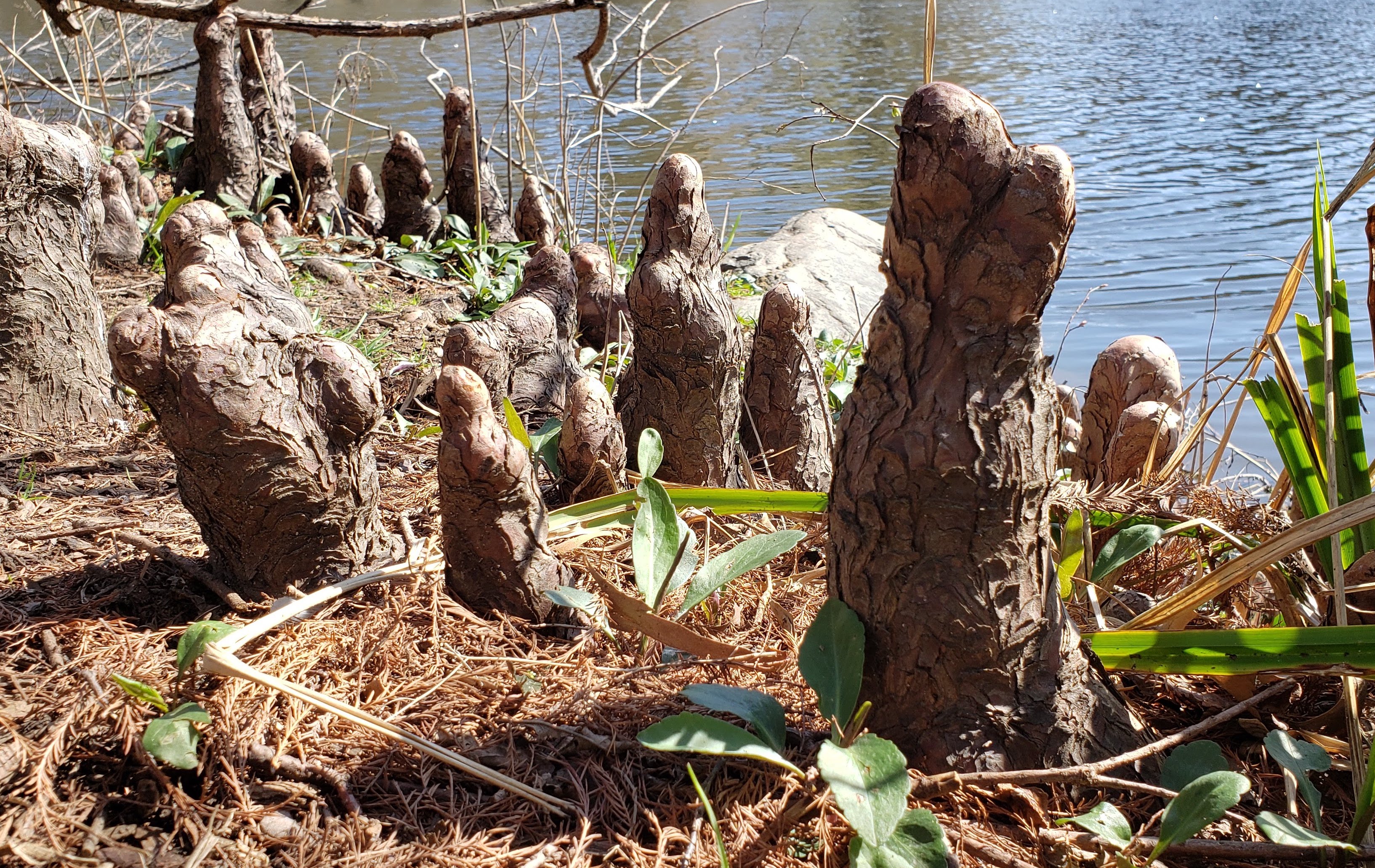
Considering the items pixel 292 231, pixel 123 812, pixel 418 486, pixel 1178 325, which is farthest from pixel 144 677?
pixel 1178 325

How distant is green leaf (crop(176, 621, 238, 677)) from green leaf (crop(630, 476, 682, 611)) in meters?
0.77

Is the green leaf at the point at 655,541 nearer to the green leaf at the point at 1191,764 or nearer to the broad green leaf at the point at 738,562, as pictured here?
the broad green leaf at the point at 738,562

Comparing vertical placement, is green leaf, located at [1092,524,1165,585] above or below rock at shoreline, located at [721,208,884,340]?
above

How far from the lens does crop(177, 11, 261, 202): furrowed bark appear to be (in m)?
6.11

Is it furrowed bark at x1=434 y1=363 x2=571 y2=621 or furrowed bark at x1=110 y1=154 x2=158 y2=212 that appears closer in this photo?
furrowed bark at x1=434 y1=363 x2=571 y2=621

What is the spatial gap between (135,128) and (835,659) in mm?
9020

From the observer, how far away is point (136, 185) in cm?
625

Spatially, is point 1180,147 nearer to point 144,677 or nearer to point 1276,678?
point 1276,678

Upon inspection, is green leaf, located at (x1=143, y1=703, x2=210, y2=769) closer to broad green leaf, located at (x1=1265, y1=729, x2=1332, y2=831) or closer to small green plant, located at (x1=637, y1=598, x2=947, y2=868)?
small green plant, located at (x1=637, y1=598, x2=947, y2=868)

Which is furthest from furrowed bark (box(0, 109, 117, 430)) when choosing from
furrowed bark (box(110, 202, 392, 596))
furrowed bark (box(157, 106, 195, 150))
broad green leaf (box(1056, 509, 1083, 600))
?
furrowed bark (box(157, 106, 195, 150))

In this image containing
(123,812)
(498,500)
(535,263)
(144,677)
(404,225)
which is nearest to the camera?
(123,812)

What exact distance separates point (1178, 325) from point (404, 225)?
5.02 m

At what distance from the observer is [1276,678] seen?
1.90 meters

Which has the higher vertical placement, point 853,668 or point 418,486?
point 853,668
